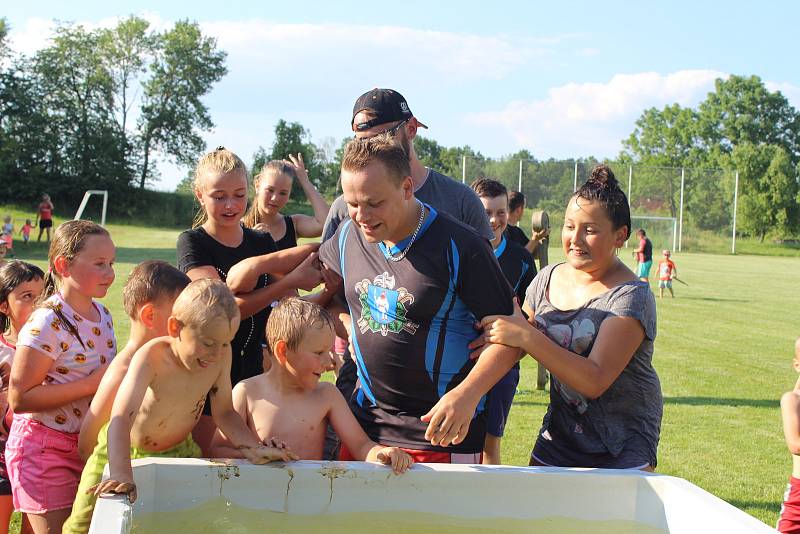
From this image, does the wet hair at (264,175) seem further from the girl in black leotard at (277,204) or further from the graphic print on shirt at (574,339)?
the graphic print on shirt at (574,339)

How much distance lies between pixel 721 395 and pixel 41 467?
317 inches

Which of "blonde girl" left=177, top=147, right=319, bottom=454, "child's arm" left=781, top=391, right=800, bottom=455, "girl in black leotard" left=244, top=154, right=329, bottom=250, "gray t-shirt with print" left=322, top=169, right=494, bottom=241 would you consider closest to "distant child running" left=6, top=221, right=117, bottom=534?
"blonde girl" left=177, top=147, right=319, bottom=454

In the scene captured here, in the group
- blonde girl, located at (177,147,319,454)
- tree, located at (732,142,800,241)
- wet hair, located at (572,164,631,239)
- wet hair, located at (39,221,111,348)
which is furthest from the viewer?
tree, located at (732,142,800,241)

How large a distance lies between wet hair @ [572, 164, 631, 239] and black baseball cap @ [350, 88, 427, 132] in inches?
36.4

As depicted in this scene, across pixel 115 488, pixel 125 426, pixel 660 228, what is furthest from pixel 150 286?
pixel 660 228

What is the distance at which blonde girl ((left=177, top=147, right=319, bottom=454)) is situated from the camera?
363cm

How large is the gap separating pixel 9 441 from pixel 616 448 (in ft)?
8.32

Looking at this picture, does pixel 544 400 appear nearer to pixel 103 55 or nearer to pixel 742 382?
pixel 742 382

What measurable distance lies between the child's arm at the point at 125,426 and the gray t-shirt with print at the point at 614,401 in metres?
1.56

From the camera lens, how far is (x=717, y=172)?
51125 mm

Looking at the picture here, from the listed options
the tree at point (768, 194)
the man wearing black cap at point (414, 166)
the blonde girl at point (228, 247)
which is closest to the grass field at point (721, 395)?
the blonde girl at point (228, 247)

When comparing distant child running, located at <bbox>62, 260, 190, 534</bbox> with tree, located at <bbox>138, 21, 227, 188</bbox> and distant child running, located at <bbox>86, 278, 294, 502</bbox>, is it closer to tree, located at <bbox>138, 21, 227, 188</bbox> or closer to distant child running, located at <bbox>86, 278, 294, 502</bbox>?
distant child running, located at <bbox>86, 278, 294, 502</bbox>

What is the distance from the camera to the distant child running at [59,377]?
3309mm

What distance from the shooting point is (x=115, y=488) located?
8.15ft
